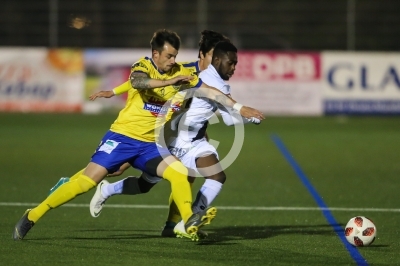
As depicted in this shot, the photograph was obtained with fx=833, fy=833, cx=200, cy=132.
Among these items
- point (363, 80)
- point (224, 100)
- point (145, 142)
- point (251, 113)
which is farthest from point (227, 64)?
point (363, 80)

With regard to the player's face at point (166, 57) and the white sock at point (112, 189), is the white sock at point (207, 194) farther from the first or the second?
the player's face at point (166, 57)

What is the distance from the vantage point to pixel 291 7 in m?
28.9

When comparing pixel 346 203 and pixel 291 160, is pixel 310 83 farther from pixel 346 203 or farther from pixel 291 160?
pixel 346 203

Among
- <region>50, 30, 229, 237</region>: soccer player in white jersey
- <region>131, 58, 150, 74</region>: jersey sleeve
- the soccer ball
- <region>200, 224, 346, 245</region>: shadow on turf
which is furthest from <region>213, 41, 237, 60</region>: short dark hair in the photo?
the soccer ball

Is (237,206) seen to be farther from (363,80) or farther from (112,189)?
(363,80)

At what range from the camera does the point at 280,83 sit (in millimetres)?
24922

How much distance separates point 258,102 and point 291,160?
8.87 meters

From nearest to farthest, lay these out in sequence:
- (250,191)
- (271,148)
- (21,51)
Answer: (250,191)
(271,148)
(21,51)

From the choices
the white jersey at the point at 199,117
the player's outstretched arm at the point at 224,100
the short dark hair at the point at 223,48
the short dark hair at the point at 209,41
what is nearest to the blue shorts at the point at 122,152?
the white jersey at the point at 199,117

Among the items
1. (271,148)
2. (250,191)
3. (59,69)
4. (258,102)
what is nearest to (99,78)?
(59,69)

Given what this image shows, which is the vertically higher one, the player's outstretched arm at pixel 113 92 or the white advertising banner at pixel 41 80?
the player's outstretched arm at pixel 113 92

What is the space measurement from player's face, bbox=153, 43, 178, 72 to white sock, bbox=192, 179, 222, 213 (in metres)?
1.28

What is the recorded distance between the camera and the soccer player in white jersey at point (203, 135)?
852 cm

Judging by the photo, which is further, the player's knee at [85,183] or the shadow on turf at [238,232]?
A: the shadow on turf at [238,232]
